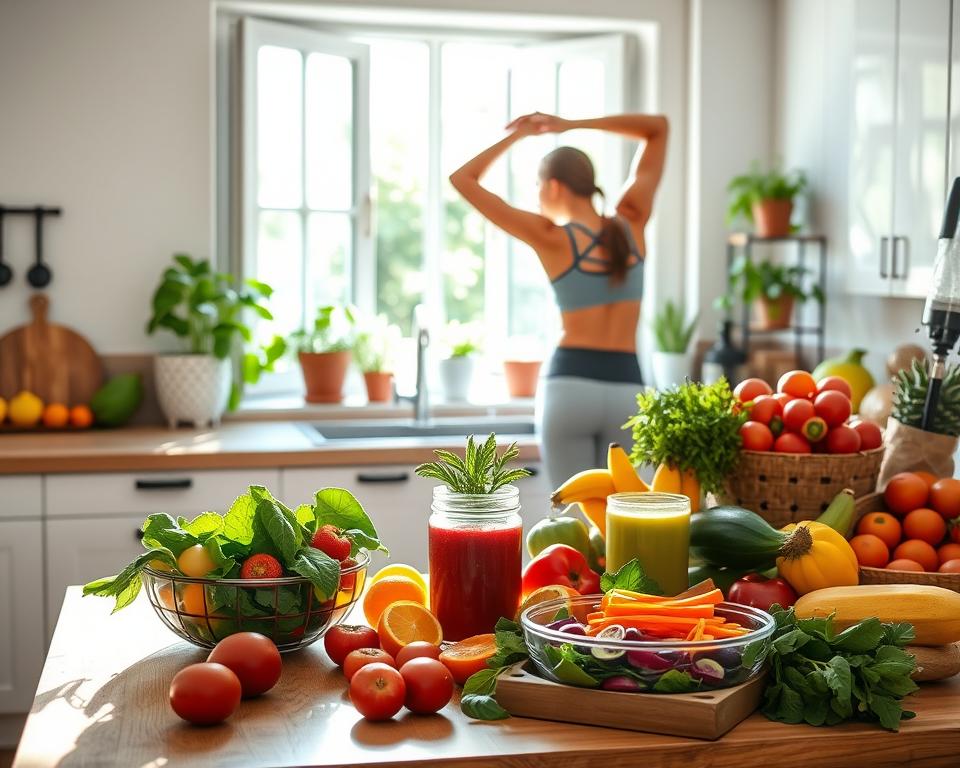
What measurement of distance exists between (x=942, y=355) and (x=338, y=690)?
116 cm

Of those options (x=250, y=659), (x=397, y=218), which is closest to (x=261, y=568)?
(x=250, y=659)

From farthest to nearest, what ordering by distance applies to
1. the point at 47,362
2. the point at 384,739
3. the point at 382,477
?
the point at 47,362, the point at 382,477, the point at 384,739

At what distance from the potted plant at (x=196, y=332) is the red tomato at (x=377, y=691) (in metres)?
2.60

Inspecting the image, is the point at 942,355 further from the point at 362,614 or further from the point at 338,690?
the point at 338,690

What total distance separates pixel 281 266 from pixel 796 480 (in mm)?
2758

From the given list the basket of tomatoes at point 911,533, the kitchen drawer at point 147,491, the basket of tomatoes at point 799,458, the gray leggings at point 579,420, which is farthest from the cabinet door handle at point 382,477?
the basket of tomatoes at point 911,533

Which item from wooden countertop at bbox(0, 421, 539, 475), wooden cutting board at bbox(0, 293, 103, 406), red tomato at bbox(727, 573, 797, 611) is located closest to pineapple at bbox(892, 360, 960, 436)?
red tomato at bbox(727, 573, 797, 611)

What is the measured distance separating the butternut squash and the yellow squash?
44 millimetres

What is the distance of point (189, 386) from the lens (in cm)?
376

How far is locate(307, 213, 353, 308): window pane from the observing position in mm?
4191

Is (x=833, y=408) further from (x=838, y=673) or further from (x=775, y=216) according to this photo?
(x=775, y=216)

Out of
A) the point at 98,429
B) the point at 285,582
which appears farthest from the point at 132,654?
the point at 98,429

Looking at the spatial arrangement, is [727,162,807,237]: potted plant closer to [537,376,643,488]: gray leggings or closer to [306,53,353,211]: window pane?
[537,376,643,488]: gray leggings

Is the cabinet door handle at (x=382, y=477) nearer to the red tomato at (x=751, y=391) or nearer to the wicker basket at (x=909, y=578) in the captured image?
the red tomato at (x=751, y=391)
